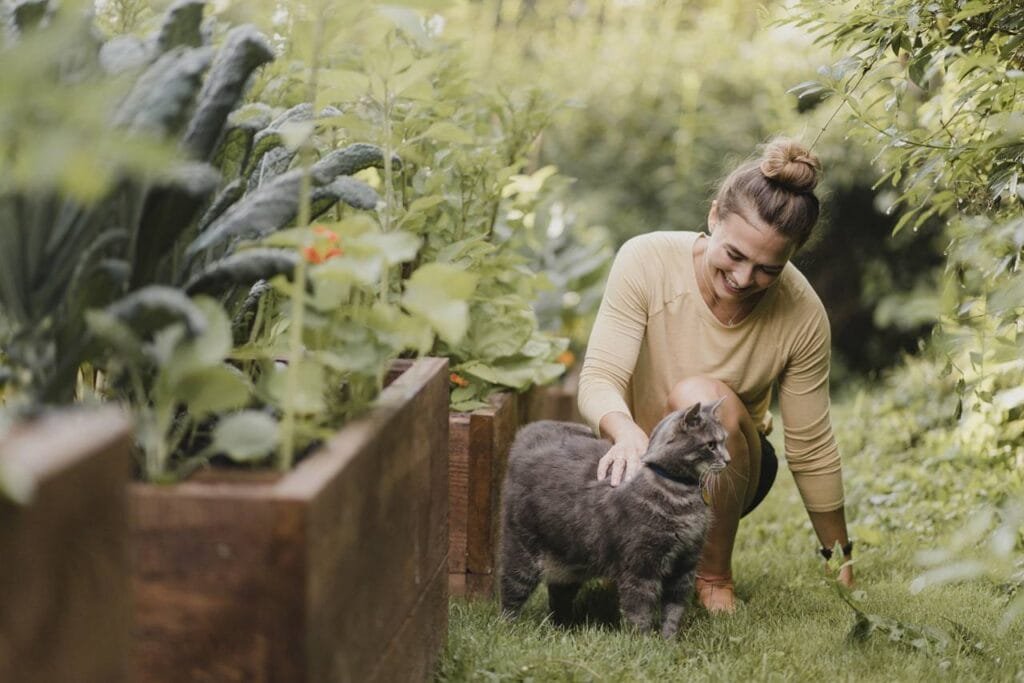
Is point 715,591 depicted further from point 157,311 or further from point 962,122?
point 157,311

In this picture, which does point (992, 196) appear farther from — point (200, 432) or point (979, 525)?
point (200, 432)

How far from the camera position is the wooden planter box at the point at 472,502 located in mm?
3174

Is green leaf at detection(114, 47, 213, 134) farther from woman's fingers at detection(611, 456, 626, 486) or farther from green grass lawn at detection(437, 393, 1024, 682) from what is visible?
woman's fingers at detection(611, 456, 626, 486)

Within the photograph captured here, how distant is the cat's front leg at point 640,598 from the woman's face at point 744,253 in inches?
33.7

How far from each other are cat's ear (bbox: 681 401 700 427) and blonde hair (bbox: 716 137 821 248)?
1.85ft

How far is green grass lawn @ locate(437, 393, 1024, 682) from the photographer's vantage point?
248 centimetres

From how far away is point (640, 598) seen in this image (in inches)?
110

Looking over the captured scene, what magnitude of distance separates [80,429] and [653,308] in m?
2.29

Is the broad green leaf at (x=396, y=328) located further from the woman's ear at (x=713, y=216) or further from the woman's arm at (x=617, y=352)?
the woman's ear at (x=713, y=216)

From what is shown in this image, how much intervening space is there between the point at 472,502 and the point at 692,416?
0.72 metres

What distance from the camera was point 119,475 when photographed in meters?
1.31

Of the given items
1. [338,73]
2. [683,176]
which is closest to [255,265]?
[338,73]

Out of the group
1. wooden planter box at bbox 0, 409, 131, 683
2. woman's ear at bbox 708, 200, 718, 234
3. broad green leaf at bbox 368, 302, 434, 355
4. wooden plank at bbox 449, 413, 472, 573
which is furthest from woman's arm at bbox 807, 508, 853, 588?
wooden planter box at bbox 0, 409, 131, 683

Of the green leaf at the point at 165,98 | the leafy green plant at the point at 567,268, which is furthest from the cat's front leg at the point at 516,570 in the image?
the leafy green plant at the point at 567,268
